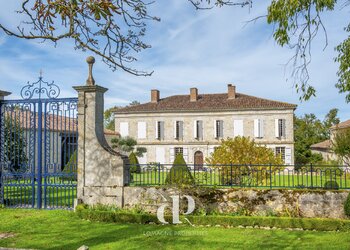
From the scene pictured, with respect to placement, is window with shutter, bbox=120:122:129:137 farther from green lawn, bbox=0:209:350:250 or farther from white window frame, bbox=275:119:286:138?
green lawn, bbox=0:209:350:250

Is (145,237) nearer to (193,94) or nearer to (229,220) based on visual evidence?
(229,220)

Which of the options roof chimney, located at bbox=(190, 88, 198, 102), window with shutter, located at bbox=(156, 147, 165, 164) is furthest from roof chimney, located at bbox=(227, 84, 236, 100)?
window with shutter, located at bbox=(156, 147, 165, 164)

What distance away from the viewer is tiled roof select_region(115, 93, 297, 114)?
1341 inches

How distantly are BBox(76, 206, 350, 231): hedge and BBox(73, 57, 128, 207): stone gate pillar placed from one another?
0.44 m

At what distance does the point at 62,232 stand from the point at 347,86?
7655mm

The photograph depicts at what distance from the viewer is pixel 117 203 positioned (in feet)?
29.0

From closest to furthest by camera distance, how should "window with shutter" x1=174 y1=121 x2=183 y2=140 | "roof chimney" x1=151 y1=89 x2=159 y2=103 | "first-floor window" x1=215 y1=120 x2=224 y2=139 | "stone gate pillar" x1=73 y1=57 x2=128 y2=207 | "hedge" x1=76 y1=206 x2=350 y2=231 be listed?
"hedge" x1=76 y1=206 x2=350 y2=231 < "stone gate pillar" x1=73 y1=57 x2=128 y2=207 < "first-floor window" x1=215 y1=120 x2=224 y2=139 < "window with shutter" x1=174 y1=121 x2=183 y2=140 < "roof chimney" x1=151 y1=89 x2=159 y2=103

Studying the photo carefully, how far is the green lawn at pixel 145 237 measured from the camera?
6309 millimetres

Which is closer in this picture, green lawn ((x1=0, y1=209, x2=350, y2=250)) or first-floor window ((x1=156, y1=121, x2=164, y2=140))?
green lawn ((x1=0, y1=209, x2=350, y2=250))

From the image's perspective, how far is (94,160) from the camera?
8969 mm

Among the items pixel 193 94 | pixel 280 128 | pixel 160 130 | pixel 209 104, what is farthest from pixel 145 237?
pixel 193 94

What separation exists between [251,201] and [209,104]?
91.1 ft

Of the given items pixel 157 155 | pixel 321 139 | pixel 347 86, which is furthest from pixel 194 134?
pixel 347 86

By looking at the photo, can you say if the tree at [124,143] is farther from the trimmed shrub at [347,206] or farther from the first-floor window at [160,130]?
the trimmed shrub at [347,206]
